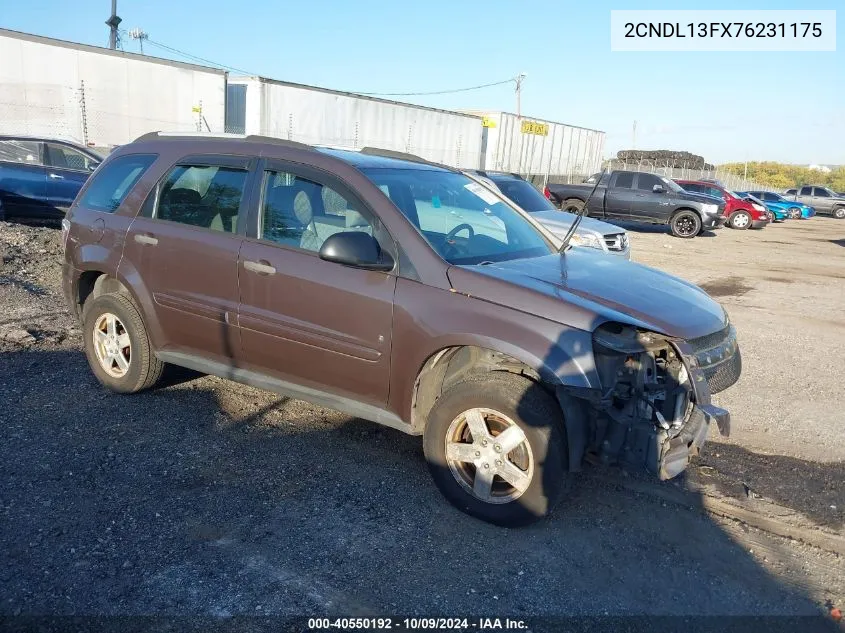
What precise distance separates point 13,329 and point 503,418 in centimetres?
503

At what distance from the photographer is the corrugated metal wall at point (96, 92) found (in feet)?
55.5

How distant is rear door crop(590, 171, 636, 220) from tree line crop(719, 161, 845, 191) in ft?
184

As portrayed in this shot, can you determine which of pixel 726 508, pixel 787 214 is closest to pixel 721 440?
pixel 726 508

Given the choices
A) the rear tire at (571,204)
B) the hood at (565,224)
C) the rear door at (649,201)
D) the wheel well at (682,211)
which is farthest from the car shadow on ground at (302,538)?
the wheel well at (682,211)

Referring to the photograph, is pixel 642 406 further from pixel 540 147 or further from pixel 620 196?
pixel 540 147

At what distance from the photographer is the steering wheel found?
13.7 feet

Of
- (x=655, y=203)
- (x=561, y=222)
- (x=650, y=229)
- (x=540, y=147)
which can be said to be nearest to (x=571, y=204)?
(x=655, y=203)

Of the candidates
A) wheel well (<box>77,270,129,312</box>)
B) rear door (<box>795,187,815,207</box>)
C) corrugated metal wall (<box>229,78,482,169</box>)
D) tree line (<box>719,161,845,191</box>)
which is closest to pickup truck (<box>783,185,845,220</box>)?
rear door (<box>795,187,815,207</box>)

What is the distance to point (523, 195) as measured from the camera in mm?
11922

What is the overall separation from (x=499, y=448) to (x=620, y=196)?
19.8 meters

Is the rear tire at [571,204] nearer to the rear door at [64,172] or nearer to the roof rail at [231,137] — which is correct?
the rear door at [64,172]

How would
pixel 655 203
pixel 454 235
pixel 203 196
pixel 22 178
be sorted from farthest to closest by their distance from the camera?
pixel 655 203
pixel 22 178
pixel 203 196
pixel 454 235

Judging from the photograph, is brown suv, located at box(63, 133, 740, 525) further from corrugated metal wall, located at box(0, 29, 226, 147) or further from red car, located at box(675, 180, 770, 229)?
red car, located at box(675, 180, 770, 229)

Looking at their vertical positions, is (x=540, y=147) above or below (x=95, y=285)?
above
